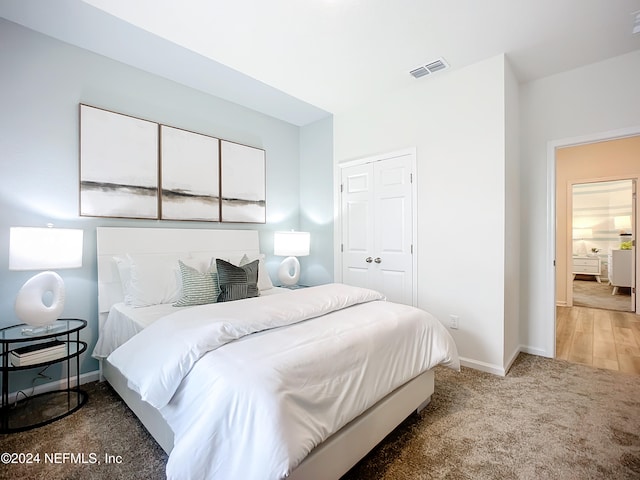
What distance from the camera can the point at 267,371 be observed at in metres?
1.27

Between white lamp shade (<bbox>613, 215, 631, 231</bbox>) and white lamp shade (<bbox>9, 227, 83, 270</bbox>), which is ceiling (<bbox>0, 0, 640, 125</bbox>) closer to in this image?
white lamp shade (<bbox>9, 227, 83, 270</bbox>)

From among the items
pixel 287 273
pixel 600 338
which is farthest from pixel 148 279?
pixel 600 338

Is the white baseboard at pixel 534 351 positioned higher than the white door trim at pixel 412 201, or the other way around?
the white door trim at pixel 412 201

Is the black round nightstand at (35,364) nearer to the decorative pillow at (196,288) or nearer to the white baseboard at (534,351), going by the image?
the decorative pillow at (196,288)

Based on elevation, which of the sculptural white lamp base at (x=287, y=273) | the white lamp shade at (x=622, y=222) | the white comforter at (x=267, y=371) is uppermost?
Result: the white lamp shade at (x=622, y=222)

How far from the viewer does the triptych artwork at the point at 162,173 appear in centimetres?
269

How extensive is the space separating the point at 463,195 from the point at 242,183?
2.44m

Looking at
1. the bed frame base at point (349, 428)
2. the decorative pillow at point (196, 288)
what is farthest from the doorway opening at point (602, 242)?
the decorative pillow at point (196, 288)

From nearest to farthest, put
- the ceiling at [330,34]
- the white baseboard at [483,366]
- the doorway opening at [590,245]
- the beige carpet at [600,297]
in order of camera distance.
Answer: the ceiling at [330,34] < the white baseboard at [483,366] < the doorway opening at [590,245] < the beige carpet at [600,297]

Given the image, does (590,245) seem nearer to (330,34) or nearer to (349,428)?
(330,34)

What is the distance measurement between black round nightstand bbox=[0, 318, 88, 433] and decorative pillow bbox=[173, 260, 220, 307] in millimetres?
685

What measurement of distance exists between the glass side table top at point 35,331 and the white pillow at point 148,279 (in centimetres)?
40

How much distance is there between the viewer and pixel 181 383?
1401 millimetres

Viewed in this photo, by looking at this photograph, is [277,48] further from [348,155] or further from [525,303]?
[525,303]
